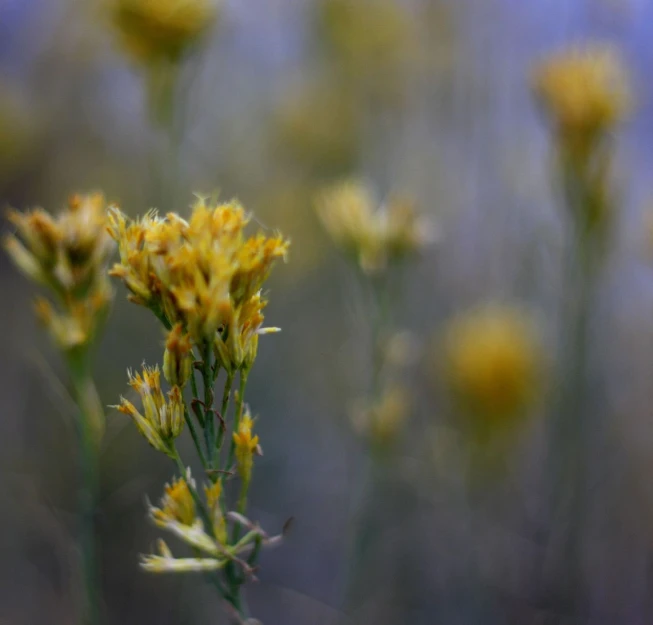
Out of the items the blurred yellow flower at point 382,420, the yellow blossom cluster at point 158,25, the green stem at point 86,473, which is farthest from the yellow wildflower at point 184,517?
the yellow blossom cluster at point 158,25

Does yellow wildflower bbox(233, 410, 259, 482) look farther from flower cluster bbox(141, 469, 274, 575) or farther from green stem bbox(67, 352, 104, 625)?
green stem bbox(67, 352, 104, 625)

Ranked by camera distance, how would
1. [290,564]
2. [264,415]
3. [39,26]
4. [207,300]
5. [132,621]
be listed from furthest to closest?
[39,26] → [264,415] → [290,564] → [132,621] → [207,300]


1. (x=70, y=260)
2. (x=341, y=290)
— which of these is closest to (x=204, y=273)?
(x=70, y=260)

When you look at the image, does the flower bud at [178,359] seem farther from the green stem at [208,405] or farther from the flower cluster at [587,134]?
the flower cluster at [587,134]

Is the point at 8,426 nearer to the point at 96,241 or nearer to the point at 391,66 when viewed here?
the point at 96,241

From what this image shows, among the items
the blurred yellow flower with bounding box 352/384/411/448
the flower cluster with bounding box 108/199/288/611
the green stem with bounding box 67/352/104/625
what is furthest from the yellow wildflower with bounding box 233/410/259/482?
the blurred yellow flower with bounding box 352/384/411/448

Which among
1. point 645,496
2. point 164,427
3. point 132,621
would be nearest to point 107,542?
point 132,621

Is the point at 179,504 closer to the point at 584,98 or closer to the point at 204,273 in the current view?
the point at 204,273
